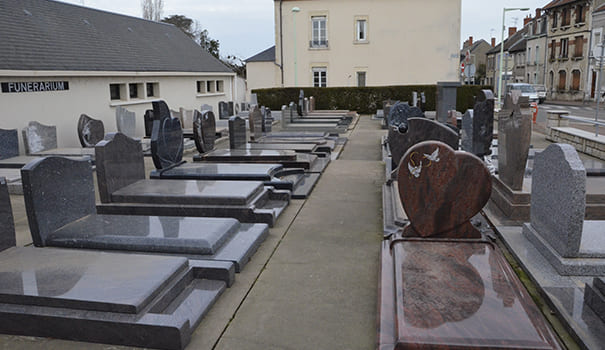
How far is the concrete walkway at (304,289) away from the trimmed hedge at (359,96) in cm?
1930

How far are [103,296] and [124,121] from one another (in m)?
11.7

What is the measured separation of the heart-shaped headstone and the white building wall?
10.3 m

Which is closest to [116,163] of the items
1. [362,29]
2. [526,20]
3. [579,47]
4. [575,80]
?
[362,29]

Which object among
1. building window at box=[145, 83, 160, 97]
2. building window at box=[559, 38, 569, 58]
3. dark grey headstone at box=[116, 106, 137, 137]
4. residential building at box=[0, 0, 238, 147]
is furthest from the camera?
building window at box=[559, 38, 569, 58]


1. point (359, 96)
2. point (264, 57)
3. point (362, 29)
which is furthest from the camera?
point (264, 57)

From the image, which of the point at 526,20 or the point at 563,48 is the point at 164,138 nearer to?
the point at 563,48

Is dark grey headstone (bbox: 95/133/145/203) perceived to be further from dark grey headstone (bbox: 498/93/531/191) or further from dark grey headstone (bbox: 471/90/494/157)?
dark grey headstone (bbox: 471/90/494/157)

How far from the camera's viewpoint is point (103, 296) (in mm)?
3607

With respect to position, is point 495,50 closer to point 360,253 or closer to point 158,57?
point 158,57

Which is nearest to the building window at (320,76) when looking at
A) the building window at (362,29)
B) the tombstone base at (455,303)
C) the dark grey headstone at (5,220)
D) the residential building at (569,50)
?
the building window at (362,29)

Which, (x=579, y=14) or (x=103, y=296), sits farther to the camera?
(x=579, y=14)

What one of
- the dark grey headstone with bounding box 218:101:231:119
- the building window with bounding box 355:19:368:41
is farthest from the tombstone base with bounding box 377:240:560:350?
the building window with bounding box 355:19:368:41

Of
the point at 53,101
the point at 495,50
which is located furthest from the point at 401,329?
the point at 495,50

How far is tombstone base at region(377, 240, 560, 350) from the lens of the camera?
3.03 metres
